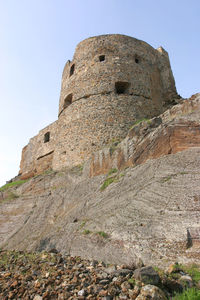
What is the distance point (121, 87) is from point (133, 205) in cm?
707

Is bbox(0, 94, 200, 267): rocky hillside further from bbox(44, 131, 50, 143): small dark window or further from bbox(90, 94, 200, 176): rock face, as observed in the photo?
bbox(44, 131, 50, 143): small dark window

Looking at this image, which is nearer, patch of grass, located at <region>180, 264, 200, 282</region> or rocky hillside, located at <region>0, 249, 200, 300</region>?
rocky hillside, located at <region>0, 249, 200, 300</region>

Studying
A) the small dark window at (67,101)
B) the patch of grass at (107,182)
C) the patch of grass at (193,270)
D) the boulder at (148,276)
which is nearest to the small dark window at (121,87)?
the small dark window at (67,101)

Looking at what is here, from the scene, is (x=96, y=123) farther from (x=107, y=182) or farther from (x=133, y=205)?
(x=133, y=205)

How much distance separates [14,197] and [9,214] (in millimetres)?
1144

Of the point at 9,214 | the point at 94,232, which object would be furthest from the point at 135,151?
the point at 9,214

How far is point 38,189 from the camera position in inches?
341

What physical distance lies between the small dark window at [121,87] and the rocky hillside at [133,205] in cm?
411

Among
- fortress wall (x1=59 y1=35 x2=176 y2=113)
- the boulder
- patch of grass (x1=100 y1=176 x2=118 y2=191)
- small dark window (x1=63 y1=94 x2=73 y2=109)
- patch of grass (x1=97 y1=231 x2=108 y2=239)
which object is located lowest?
the boulder

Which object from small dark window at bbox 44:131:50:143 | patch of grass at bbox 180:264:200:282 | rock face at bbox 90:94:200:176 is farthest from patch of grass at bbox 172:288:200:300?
small dark window at bbox 44:131:50:143

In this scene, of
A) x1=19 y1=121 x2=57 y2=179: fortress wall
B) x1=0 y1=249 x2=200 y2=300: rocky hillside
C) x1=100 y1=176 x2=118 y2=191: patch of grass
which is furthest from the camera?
x1=19 y1=121 x2=57 y2=179: fortress wall

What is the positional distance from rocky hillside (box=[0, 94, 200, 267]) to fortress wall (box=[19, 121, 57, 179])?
4.32 meters

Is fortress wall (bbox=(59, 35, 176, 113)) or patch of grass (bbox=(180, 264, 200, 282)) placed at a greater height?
fortress wall (bbox=(59, 35, 176, 113))

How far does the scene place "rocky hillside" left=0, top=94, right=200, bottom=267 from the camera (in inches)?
127
